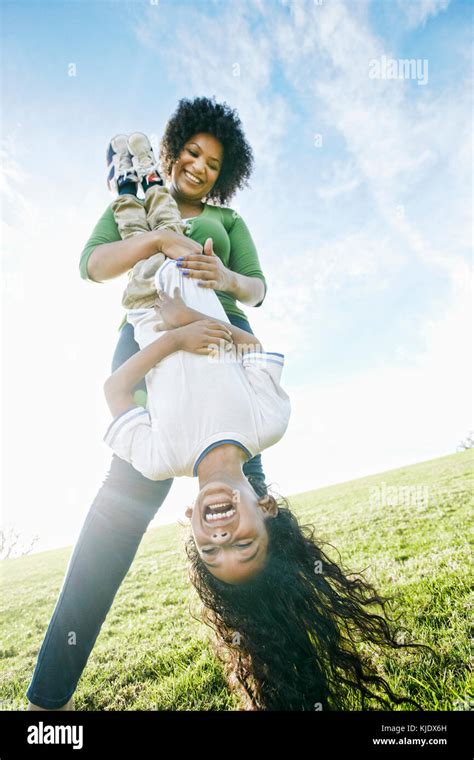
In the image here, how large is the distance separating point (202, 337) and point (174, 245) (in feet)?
1.99

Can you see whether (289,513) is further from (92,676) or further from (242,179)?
(242,179)

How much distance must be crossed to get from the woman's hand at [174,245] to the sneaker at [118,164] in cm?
71

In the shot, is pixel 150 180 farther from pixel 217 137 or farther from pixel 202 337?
pixel 202 337

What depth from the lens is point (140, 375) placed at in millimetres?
2053

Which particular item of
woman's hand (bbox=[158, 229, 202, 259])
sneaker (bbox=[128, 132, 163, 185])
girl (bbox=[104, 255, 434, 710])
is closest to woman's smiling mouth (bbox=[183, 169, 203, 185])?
sneaker (bbox=[128, 132, 163, 185])

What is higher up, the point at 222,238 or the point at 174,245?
the point at 222,238

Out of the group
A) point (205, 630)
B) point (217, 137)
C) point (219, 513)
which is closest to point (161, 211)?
point (217, 137)

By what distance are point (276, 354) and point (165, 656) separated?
2067 millimetres

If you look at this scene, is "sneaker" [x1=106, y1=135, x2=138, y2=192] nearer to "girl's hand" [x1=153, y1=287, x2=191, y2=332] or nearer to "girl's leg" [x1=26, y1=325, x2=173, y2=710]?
"girl's hand" [x1=153, y1=287, x2=191, y2=332]

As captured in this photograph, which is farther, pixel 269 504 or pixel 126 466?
pixel 269 504

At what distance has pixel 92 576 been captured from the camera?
1912 mm

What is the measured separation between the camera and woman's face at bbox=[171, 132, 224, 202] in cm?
293

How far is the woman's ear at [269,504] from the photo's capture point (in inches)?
87.0
